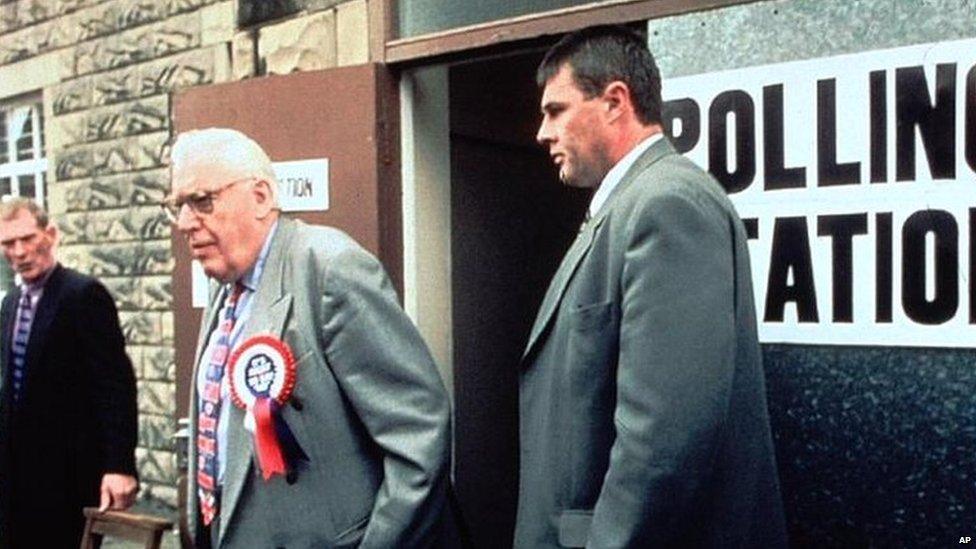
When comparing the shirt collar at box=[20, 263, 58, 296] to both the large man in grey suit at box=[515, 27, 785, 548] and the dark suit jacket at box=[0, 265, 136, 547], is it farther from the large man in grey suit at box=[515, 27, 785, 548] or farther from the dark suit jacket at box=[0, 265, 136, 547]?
the large man in grey suit at box=[515, 27, 785, 548]

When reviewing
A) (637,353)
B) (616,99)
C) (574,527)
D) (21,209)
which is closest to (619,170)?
(616,99)

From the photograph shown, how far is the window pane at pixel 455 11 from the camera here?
3.83m

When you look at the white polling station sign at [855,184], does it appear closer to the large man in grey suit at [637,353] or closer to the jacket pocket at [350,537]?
the large man in grey suit at [637,353]

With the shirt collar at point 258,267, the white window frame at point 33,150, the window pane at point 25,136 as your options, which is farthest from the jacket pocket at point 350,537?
the window pane at point 25,136

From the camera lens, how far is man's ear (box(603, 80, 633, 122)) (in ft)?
7.32

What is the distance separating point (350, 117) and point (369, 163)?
18 centimetres

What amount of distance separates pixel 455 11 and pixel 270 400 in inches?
83.3

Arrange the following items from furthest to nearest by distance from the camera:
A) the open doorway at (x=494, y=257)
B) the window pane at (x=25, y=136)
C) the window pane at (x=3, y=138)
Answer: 1. the window pane at (x=3, y=138)
2. the window pane at (x=25, y=136)
3. the open doorway at (x=494, y=257)

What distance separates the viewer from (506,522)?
5.25m

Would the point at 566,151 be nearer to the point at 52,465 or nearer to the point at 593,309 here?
the point at 593,309

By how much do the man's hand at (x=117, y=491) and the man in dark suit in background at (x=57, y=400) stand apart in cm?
8

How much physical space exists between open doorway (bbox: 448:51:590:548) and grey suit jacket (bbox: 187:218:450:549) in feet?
7.53

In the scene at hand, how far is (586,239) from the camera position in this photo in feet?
7.25

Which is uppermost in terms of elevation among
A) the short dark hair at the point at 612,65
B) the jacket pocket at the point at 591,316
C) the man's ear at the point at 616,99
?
the short dark hair at the point at 612,65
